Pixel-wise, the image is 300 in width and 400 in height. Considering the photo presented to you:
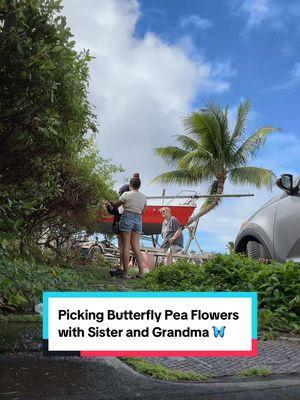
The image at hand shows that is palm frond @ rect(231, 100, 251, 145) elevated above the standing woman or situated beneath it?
elevated above

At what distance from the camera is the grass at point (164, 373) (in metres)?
2.95

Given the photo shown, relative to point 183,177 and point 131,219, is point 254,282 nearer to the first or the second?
point 131,219

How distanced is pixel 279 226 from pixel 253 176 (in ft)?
77.8

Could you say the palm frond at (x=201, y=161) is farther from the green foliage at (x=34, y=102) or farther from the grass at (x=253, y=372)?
the grass at (x=253, y=372)

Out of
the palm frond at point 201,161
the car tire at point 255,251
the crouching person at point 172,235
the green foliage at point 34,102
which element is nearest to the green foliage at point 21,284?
the green foliage at point 34,102

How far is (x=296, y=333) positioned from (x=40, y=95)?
3.55 metres

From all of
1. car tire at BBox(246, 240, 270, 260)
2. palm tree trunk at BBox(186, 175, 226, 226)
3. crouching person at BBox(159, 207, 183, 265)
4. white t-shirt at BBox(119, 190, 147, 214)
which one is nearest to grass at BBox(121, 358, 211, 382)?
car tire at BBox(246, 240, 270, 260)

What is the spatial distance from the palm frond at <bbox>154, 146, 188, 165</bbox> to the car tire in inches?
926

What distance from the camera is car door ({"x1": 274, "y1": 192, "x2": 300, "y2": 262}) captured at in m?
6.66

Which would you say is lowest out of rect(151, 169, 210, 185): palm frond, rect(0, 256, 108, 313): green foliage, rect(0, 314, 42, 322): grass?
rect(0, 314, 42, 322): grass

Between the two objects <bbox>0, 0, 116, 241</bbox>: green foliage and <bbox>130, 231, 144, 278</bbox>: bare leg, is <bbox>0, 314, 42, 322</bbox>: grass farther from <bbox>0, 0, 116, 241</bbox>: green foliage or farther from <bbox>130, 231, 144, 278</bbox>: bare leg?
<bbox>130, 231, 144, 278</bbox>: bare leg

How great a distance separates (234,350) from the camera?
3045mm

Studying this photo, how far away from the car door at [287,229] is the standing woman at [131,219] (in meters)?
2.85

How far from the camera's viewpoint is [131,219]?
8984mm
